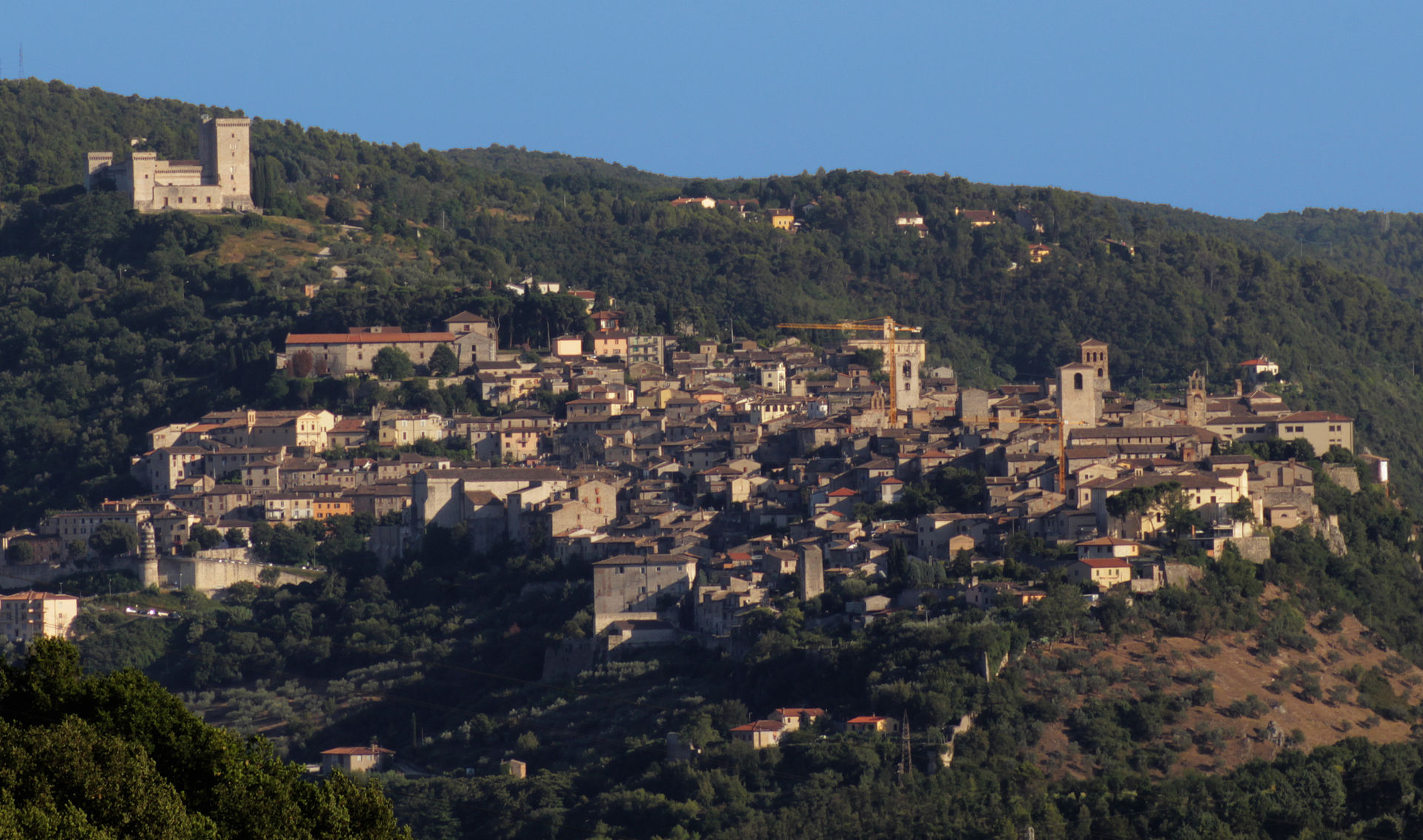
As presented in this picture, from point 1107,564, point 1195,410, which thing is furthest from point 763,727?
point 1195,410

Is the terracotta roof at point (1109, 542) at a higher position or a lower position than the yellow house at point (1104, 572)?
higher

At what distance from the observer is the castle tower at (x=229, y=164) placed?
90.2m

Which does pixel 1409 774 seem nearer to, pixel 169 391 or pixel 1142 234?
pixel 169 391

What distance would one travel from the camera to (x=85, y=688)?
27297 millimetres

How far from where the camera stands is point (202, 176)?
3565 inches

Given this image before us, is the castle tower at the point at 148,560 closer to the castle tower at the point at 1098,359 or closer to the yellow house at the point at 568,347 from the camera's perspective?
the yellow house at the point at 568,347

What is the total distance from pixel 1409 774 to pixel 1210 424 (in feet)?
64.7

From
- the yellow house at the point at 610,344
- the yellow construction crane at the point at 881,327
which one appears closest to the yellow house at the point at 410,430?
the yellow house at the point at 610,344

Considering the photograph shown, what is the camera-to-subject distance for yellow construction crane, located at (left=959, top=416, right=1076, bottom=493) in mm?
57406

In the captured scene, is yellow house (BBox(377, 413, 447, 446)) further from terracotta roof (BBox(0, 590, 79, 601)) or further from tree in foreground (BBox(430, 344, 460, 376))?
terracotta roof (BBox(0, 590, 79, 601))

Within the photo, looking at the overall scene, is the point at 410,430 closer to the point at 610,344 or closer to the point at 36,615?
the point at 610,344

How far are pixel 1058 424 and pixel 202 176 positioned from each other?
39829 millimetres

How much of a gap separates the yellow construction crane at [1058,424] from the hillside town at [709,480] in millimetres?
147

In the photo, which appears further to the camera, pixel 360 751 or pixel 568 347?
pixel 568 347
